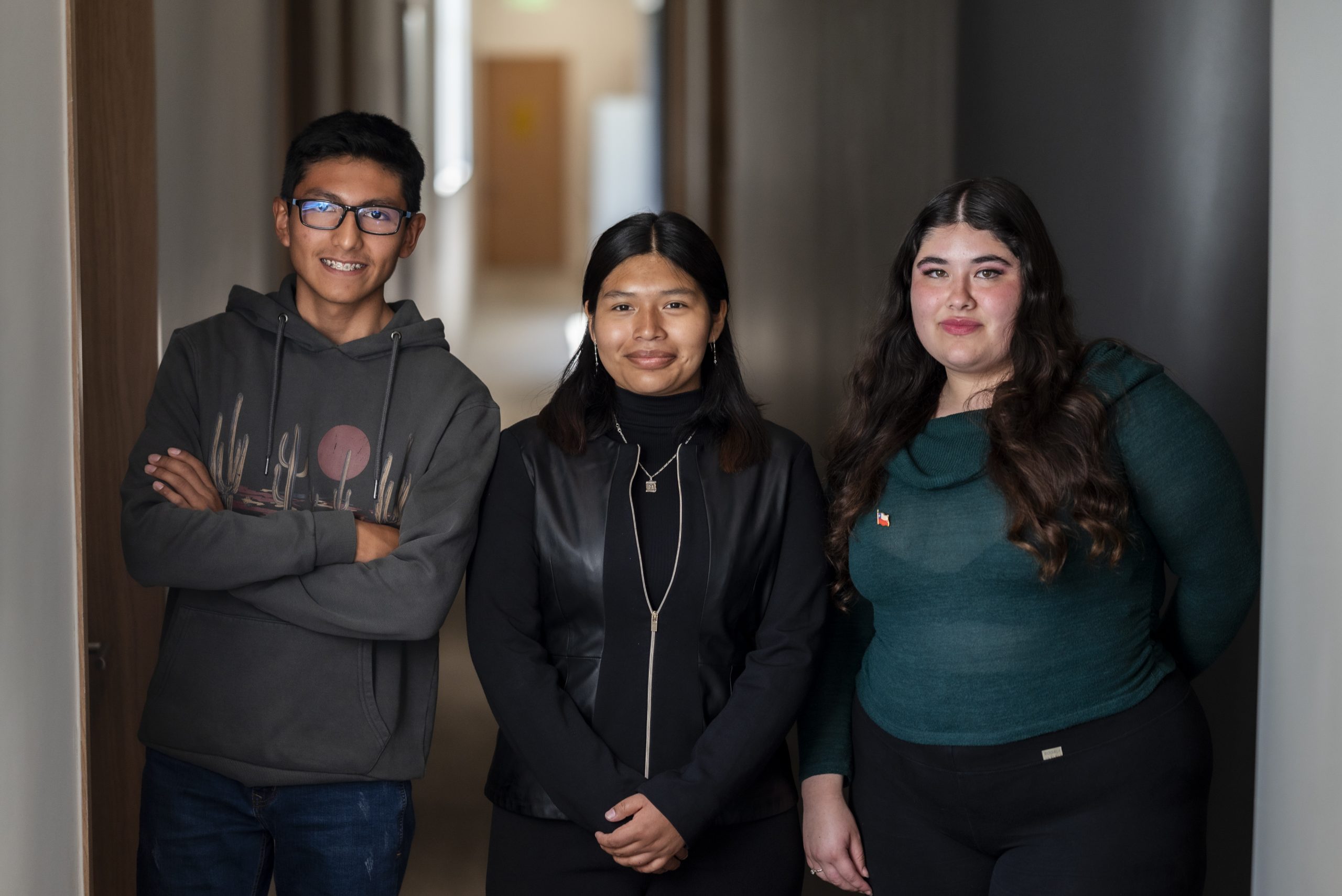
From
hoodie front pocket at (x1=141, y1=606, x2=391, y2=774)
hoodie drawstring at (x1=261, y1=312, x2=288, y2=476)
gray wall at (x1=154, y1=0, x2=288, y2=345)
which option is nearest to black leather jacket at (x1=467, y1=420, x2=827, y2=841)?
hoodie front pocket at (x1=141, y1=606, x2=391, y2=774)

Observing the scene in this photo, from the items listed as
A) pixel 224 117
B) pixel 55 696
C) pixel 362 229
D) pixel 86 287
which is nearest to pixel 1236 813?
pixel 362 229

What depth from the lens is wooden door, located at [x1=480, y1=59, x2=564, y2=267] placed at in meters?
3.61

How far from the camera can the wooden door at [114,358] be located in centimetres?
211

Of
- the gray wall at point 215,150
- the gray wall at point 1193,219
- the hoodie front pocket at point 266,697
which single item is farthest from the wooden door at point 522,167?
the hoodie front pocket at point 266,697

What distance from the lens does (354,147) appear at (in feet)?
6.42

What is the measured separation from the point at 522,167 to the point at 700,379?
6.19 ft

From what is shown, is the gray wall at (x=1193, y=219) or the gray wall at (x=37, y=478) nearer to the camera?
the gray wall at (x=37, y=478)

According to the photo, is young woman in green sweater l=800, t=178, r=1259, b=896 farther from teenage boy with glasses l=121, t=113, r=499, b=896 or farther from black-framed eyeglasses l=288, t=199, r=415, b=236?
black-framed eyeglasses l=288, t=199, r=415, b=236

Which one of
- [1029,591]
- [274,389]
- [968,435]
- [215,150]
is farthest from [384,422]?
[215,150]

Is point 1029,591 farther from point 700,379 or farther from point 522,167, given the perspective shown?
point 522,167

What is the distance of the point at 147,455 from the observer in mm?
1864

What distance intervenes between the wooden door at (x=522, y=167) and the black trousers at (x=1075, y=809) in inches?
90.2

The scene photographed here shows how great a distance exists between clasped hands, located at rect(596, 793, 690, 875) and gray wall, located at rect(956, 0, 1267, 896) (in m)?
1.37

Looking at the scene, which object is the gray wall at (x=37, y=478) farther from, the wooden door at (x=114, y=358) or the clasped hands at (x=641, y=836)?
the clasped hands at (x=641, y=836)
